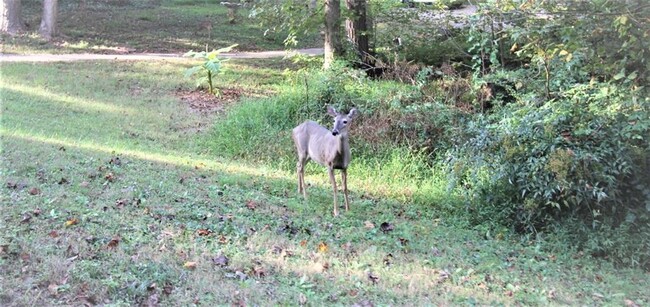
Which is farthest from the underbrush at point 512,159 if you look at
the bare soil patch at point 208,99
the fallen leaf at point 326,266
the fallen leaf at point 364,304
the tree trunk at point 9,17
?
the tree trunk at point 9,17

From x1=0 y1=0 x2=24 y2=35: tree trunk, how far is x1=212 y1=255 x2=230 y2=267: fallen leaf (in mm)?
18237

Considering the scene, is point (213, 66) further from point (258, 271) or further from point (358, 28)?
point (258, 271)

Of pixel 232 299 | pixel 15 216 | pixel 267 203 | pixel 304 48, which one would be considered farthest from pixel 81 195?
pixel 304 48

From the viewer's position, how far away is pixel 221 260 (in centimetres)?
609

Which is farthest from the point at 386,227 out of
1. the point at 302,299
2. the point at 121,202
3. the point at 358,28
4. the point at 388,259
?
the point at 358,28

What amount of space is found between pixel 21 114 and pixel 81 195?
6067 millimetres

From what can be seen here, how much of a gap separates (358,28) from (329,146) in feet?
29.4

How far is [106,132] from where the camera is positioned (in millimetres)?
12469

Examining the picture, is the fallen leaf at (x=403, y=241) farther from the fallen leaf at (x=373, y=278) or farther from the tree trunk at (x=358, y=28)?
the tree trunk at (x=358, y=28)

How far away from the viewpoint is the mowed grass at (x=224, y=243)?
5395 mm

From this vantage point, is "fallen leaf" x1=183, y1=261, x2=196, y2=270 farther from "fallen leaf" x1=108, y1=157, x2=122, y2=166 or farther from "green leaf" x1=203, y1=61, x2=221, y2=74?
"green leaf" x1=203, y1=61, x2=221, y2=74

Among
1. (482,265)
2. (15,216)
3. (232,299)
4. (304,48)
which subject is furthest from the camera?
(304,48)

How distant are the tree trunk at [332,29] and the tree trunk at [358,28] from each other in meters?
0.47

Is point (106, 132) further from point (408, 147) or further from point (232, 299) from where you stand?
point (232, 299)
